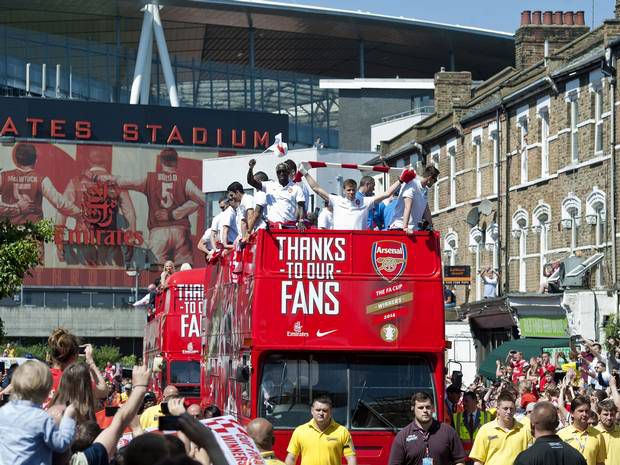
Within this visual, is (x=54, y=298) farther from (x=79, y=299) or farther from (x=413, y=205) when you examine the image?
(x=413, y=205)

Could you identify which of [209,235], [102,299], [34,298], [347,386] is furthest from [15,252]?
[102,299]

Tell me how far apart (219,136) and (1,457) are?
84041 millimetres

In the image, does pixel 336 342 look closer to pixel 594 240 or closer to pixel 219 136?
pixel 594 240

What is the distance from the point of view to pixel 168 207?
8838cm

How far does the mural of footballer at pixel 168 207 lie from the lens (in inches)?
3479

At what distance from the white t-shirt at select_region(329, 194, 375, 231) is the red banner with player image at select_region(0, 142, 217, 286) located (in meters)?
70.0

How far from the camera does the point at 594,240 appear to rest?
3641 centimetres

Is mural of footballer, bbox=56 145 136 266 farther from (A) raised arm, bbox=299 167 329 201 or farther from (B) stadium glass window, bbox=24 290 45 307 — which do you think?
(A) raised arm, bbox=299 167 329 201

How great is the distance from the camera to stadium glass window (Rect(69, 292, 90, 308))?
8894 cm

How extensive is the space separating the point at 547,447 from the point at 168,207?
78430mm

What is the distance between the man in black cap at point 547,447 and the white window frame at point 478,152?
116 ft

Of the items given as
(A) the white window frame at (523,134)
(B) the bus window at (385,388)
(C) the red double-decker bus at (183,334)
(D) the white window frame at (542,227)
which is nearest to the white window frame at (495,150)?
(A) the white window frame at (523,134)

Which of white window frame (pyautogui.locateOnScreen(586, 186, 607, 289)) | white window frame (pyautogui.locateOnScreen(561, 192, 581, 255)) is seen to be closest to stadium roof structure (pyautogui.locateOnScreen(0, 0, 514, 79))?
white window frame (pyautogui.locateOnScreen(561, 192, 581, 255))

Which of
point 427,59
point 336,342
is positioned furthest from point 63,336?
point 427,59
